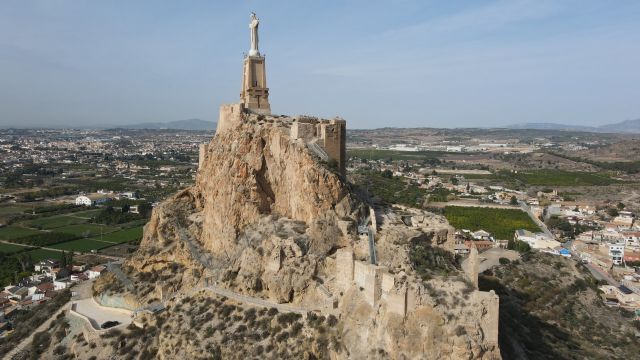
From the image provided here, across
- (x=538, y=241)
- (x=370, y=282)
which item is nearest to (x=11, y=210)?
(x=538, y=241)

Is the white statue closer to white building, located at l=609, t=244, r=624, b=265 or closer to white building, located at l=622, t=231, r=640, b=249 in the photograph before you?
white building, located at l=609, t=244, r=624, b=265

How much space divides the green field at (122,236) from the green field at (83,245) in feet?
5.74

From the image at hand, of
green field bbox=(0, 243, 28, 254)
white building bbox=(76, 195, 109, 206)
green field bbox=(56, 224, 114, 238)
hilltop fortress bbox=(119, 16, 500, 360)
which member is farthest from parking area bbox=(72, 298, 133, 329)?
white building bbox=(76, 195, 109, 206)

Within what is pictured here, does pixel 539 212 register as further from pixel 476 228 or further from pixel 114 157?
pixel 114 157

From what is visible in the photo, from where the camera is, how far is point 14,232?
8206 centimetres

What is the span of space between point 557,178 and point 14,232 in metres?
127

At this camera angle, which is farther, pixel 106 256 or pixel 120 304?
pixel 106 256

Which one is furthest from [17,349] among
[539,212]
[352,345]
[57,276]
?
[539,212]

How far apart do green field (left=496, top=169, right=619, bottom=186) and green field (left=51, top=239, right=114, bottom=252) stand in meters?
103

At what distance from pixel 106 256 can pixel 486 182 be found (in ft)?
332

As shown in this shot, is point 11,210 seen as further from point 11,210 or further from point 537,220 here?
point 537,220

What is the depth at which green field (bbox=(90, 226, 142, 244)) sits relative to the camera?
7738 centimetres

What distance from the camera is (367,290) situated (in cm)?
2878

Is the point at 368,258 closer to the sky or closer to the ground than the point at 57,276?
closer to the sky
